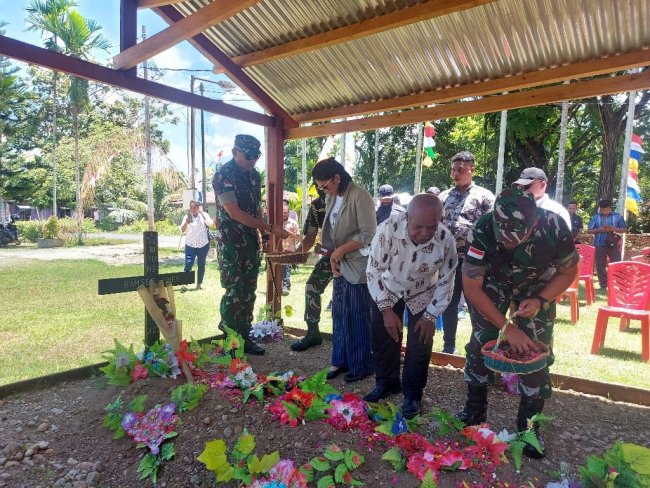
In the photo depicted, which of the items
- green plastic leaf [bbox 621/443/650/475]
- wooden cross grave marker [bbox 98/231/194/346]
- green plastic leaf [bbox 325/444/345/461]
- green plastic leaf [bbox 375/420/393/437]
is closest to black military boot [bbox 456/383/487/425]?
green plastic leaf [bbox 375/420/393/437]

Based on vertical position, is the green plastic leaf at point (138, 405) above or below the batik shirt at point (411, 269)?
below

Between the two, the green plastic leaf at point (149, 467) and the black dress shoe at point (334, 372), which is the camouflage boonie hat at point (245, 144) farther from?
the green plastic leaf at point (149, 467)

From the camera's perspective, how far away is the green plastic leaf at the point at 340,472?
6.77 feet

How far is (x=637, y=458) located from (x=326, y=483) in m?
1.37

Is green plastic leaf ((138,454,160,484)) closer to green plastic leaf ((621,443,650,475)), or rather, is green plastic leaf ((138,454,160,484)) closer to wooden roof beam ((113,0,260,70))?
green plastic leaf ((621,443,650,475))

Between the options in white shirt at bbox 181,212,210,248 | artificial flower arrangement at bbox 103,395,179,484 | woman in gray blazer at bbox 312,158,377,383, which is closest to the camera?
artificial flower arrangement at bbox 103,395,179,484

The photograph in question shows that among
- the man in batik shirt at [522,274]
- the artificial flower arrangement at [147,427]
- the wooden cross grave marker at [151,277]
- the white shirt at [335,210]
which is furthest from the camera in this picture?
the white shirt at [335,210]

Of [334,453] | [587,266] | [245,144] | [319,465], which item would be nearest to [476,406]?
[334,453]

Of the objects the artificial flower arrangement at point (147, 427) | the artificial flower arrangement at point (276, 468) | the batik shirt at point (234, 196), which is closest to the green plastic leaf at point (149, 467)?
the artificial flower arrangement at point (147, 427)

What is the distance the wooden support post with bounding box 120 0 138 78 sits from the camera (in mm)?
3348

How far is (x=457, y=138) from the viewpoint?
24531mm

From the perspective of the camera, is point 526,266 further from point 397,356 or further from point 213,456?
point 213,456

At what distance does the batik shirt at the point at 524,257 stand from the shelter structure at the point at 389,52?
1569 millimetres

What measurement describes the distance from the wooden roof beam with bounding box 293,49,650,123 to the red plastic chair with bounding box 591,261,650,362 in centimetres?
241
